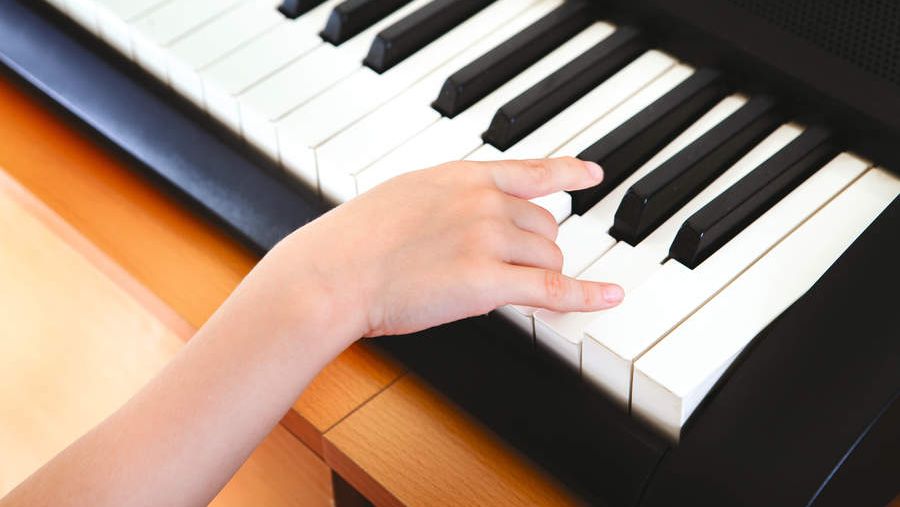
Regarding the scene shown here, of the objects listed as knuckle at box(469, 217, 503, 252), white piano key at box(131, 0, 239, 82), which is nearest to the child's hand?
knuckle at box(469, 217, 503, 252)

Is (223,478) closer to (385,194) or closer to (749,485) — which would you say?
(385,194)

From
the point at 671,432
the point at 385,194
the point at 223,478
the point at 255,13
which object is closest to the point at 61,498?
the point at 223,478

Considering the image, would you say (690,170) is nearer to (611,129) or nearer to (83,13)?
(611,129)

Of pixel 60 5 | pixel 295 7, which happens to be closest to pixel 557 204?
pixel 295 7

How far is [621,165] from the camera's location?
99 cm

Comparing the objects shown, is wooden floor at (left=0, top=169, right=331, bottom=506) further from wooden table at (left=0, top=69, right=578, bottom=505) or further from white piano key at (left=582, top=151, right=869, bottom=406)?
white piano key at (left=582, top=151, right=869, bottom=406)

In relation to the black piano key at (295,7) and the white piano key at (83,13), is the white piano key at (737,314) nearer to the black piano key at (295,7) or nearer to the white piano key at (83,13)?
the black piano key at (295,7)

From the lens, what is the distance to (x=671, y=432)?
2.78 ft

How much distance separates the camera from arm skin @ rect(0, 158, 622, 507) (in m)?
0.86

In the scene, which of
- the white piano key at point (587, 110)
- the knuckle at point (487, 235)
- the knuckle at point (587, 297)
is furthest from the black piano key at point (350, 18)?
the knuckle at point (587, 297)

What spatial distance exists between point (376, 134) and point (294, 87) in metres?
0.11

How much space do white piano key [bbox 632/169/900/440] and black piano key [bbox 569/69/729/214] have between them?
0.48 feet

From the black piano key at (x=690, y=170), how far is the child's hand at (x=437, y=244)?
0.04 metres

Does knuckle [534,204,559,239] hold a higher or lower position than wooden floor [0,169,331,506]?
higher
